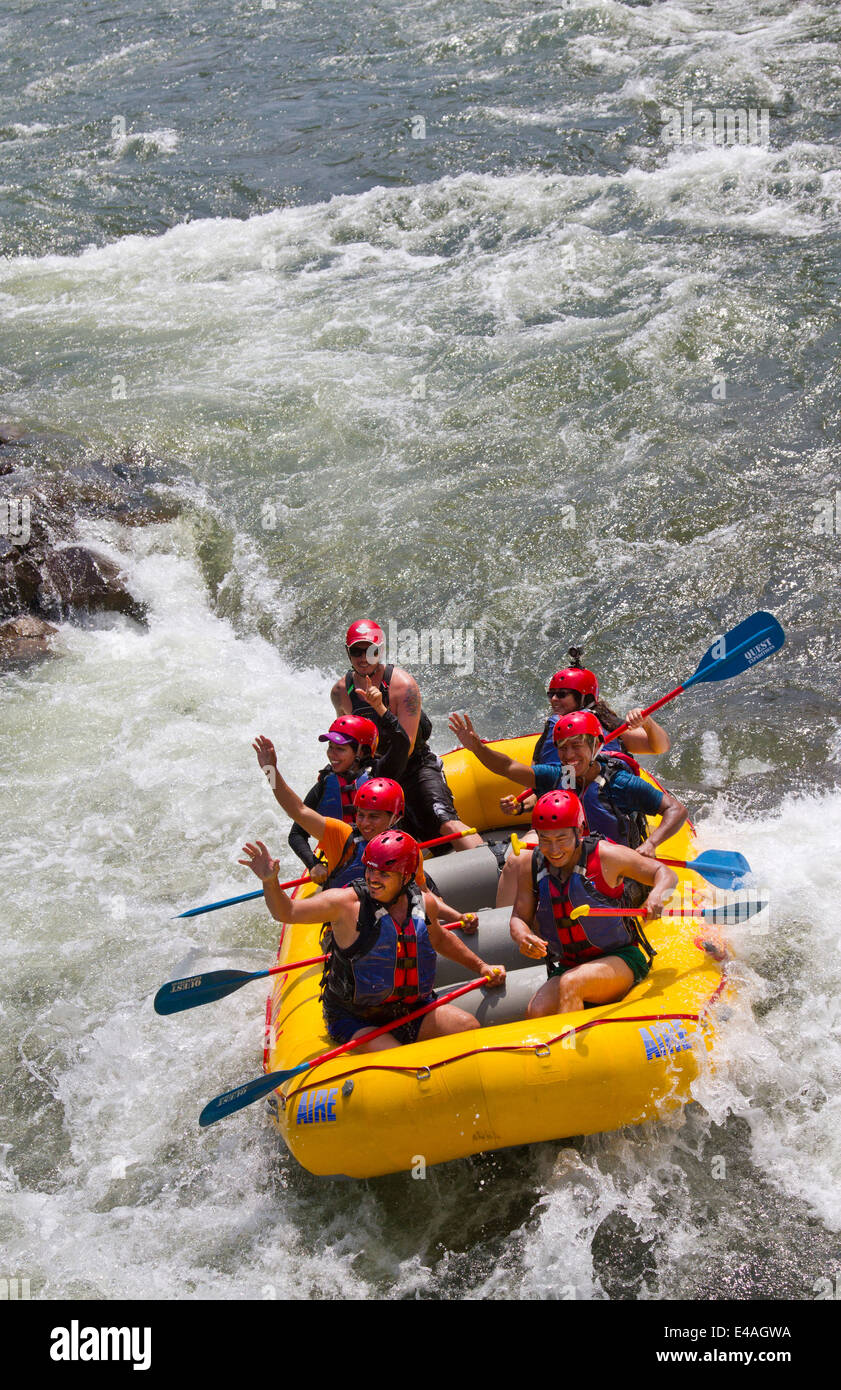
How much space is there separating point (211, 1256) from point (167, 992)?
3.14ft

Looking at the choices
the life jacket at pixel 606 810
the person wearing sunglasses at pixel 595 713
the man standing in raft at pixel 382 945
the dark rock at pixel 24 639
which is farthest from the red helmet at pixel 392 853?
the dark rock at pixel 24 639

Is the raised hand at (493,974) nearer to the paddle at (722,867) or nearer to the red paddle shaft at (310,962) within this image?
the red paddle shaft at (310,962)

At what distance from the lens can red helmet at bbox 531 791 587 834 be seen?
4438 millimetres

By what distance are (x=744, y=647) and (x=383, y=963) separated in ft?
7.79

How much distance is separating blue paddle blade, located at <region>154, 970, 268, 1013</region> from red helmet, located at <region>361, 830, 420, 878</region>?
897 millimetres

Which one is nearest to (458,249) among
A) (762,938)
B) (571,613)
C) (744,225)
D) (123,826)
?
(744,225)

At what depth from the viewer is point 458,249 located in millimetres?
11984

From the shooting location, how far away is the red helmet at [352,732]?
4941 mm

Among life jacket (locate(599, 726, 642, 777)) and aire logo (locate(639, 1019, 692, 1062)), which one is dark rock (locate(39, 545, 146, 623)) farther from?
aire logo (locate(639, 1019, 692, 1062))

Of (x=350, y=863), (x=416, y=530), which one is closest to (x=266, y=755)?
(x=350, y=863)

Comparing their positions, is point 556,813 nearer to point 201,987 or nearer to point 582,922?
point 582,922
